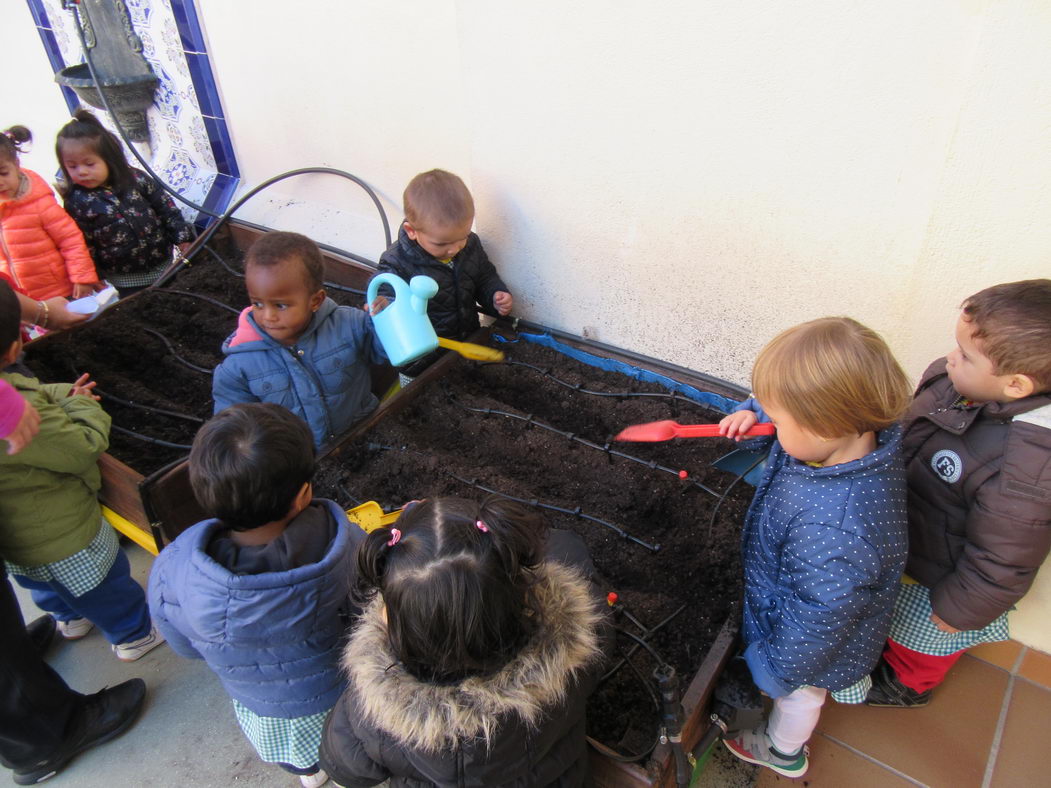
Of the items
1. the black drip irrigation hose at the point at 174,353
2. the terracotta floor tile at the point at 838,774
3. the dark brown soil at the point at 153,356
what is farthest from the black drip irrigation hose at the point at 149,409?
the terracotta floor tile at the point at 838,774

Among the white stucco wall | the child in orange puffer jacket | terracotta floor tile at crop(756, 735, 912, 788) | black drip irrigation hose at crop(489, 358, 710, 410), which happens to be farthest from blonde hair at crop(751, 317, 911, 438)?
the child in orange puffer jacket

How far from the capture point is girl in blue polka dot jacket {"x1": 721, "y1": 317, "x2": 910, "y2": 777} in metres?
1.13

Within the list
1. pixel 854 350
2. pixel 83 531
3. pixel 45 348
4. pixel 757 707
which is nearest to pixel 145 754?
pixel 83 531

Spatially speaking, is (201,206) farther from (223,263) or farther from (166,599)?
(166,599)

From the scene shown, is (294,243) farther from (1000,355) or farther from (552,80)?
(1000,355)

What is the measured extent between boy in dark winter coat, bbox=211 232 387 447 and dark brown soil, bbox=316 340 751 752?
0.81 ft

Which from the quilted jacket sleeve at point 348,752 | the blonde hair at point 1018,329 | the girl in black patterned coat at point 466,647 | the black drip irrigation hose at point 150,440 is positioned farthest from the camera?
the black drip irrigation hose at point 150,440

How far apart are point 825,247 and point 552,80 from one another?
3.38 ft

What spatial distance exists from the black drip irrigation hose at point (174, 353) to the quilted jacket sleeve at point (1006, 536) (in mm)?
2677

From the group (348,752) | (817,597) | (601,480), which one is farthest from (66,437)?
(817,597)

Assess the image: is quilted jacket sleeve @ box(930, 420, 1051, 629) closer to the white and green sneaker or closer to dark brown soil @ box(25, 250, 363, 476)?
the white and green sneaker

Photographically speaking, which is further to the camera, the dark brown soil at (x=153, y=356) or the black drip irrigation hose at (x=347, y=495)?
the dark brown soil at (x=153, y=356)

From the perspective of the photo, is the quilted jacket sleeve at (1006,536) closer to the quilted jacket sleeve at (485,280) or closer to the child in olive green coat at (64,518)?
the quilted jacket sleeve at (485,280)

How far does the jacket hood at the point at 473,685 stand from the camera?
921 millimetres
